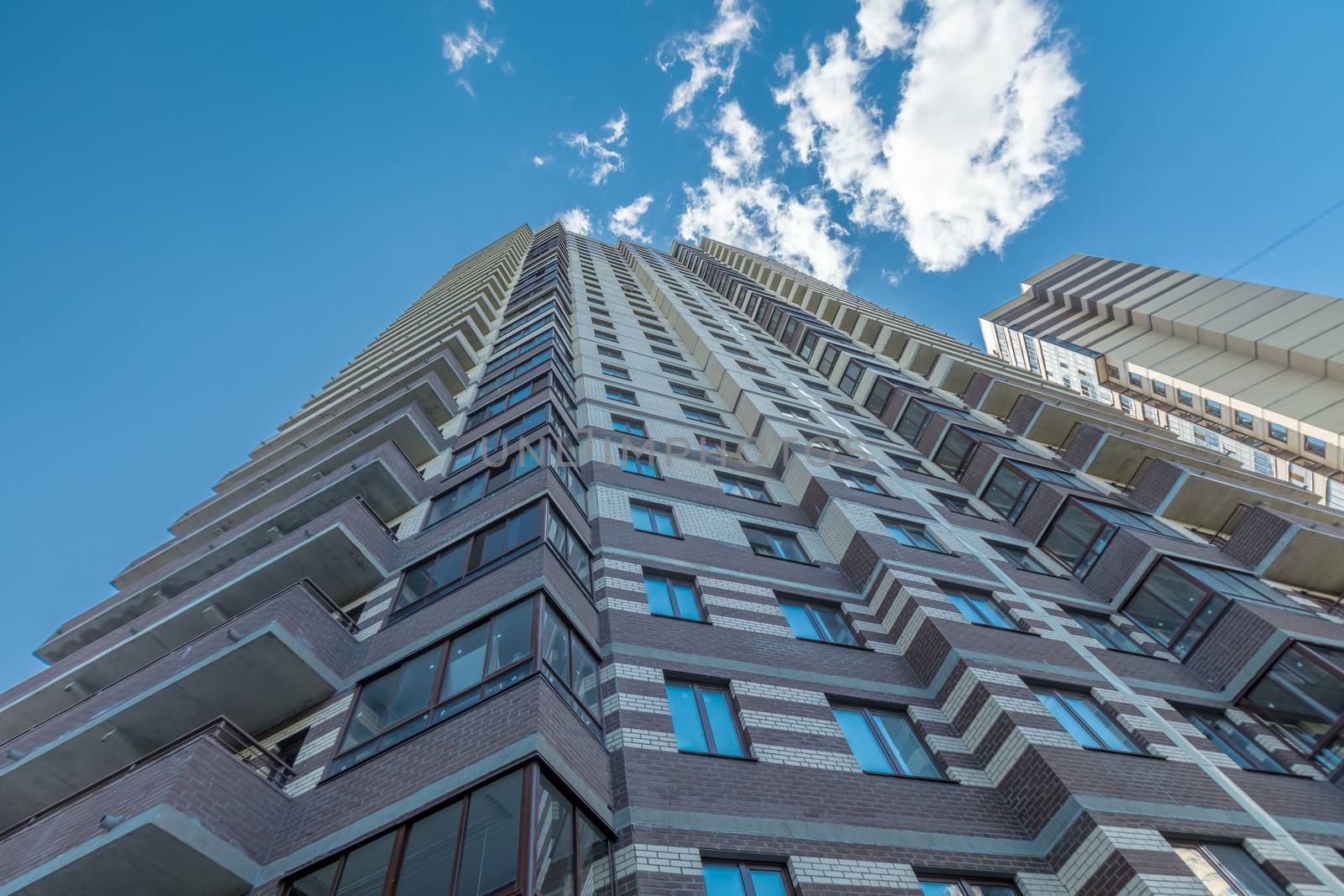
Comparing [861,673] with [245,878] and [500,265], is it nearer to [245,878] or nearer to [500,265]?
[245,878]

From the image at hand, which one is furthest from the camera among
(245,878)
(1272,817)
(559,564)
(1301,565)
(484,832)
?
(1301,565)

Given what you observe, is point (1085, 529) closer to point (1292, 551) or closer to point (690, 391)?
point (1292, 551)

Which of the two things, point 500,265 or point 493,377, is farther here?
point 500,265

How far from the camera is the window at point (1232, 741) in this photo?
490 inches

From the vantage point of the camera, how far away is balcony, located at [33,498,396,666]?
12.9 meters

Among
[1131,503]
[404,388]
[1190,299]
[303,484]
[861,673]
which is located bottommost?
[861,673]

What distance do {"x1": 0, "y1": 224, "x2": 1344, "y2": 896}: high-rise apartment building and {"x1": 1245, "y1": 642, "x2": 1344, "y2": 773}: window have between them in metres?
0.05

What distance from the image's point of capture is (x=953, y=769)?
11.0m

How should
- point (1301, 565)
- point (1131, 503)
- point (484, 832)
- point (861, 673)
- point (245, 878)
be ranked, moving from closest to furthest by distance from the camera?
1. point (484, 832)
2. point (245, 878)
3. point (861, 673)
4. point (1301, 565)
5. point (1131, 503)

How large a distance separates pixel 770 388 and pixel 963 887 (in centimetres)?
1961

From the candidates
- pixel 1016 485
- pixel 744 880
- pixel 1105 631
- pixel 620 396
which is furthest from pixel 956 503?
pixel 744 880

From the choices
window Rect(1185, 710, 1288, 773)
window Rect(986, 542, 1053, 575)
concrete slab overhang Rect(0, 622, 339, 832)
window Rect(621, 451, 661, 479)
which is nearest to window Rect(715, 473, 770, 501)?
window Rect(621, 451, 661, 479)

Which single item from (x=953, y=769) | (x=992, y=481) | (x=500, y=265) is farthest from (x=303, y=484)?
(x=500, y=265)

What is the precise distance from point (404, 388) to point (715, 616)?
12776 millimetres
